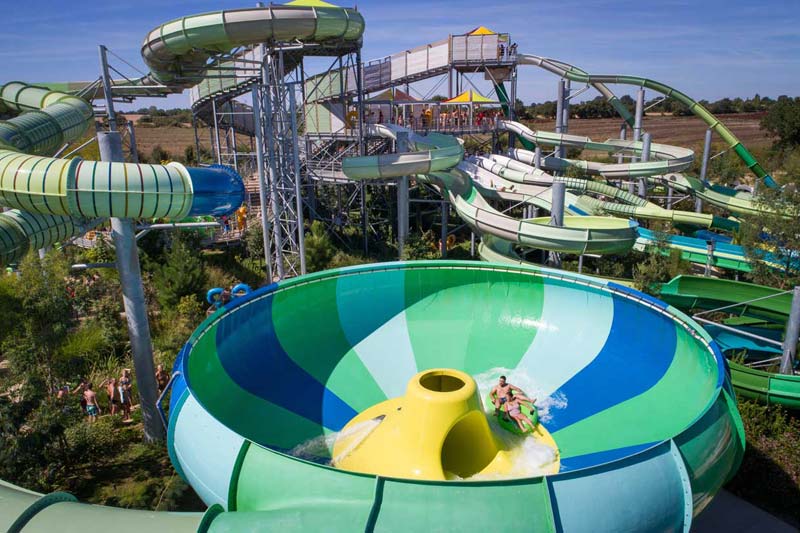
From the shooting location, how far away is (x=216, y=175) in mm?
7492

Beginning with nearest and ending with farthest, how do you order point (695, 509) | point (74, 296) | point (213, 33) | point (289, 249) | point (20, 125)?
1. point (695, 509)
2. point (20, 125)
3. point (213, 33)
4. point (74, 296)
5. point (289, 249)

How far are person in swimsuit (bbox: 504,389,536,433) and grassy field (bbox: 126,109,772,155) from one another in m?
40.5

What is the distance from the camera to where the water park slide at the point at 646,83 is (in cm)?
2022

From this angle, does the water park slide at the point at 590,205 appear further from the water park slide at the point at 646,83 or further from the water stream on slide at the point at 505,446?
the water stream on slide at the point at 505,446

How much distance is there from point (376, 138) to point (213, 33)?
852 cm

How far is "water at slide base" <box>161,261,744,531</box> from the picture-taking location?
3385 millimetres

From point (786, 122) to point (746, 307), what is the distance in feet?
102

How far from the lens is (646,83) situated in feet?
65.6

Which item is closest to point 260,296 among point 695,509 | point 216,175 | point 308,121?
point 216,175

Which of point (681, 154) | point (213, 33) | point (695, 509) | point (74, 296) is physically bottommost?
point (74, 296)

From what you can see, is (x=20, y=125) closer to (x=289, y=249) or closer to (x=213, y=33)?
(x=213, y=33)

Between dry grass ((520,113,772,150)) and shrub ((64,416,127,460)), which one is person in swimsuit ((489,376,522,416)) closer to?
shrub ((64,416,127,460))

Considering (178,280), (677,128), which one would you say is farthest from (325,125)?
(677,128)

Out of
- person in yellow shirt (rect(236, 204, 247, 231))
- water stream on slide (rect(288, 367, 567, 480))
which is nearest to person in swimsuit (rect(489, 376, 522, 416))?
water stream on slide (rect(288, 367, 567, 480))
